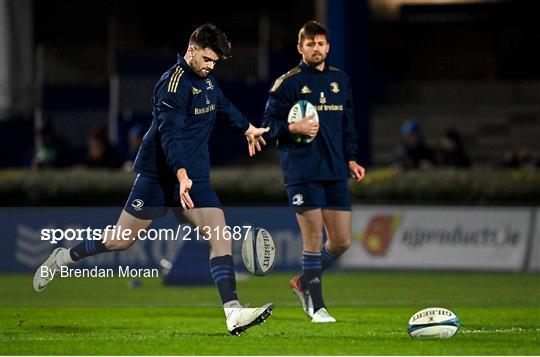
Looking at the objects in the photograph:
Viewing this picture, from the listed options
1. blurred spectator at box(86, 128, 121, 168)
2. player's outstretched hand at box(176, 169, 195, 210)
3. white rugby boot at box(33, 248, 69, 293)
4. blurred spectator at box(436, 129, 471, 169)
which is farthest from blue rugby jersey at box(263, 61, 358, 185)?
blurred spectator at box(436, 129, 471, 169)

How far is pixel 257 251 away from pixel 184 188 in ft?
2.76

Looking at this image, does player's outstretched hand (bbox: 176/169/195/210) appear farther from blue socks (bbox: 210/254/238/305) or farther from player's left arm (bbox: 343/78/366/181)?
player's left arm (bbox: 343/78/366/181)

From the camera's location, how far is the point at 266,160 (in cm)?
2569

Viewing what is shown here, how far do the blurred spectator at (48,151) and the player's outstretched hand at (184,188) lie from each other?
37.6ft

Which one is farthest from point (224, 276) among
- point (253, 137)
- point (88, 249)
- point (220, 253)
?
point (253, 137)

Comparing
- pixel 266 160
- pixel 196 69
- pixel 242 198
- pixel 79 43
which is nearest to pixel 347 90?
pixel 196 69

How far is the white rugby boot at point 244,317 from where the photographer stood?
10500 millimetres

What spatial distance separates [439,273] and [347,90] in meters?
7.87

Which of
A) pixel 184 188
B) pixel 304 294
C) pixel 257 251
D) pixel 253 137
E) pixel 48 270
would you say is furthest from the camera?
pixel 304 294

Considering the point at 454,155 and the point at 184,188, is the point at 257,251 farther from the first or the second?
the point at 454,155

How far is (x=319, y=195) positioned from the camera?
12195 millimetres

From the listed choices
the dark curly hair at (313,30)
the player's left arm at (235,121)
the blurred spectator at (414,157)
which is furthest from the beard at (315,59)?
the blurred spectator at (414,157)

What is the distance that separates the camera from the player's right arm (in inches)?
421

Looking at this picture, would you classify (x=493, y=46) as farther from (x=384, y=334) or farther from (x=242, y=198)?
(x=384, y=334)
